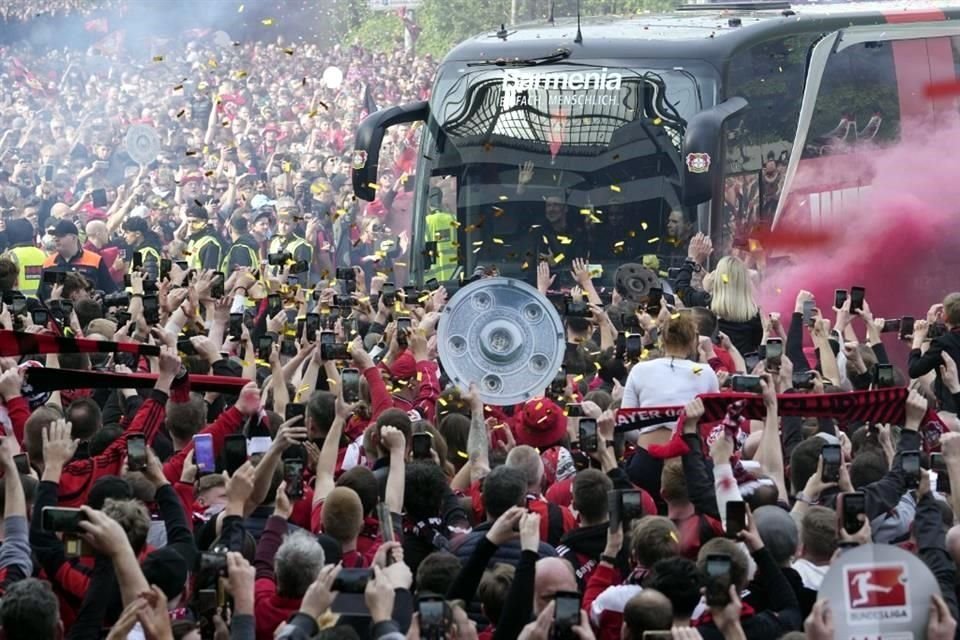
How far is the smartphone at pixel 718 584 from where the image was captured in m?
6.07

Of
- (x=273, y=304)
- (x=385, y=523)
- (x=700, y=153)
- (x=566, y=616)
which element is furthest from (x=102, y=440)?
(x=700, y=153)

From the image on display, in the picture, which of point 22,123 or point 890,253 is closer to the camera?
point 890,253

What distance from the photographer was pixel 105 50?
3331cm

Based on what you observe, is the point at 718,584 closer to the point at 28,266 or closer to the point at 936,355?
the point at 936,355

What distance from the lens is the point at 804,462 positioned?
8570mm

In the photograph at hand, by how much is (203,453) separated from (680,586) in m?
2.53

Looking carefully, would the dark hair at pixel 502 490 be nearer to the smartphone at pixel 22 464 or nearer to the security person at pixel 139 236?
the smartphone at pixel 22 464

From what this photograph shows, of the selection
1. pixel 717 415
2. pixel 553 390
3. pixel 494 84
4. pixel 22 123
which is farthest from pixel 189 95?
pixel 717 415

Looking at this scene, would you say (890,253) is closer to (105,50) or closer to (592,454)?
(592,454)

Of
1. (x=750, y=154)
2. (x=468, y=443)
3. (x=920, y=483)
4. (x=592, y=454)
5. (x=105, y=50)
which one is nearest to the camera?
(x=920, y=483)

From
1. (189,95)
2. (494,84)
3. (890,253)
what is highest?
(189,95)

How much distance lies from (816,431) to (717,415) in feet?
4.24

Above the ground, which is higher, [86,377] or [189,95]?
[189,95]

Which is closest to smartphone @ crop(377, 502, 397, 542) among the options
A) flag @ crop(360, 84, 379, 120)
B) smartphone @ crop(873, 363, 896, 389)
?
smartphone @ crop(873, 363, 896, 389)
